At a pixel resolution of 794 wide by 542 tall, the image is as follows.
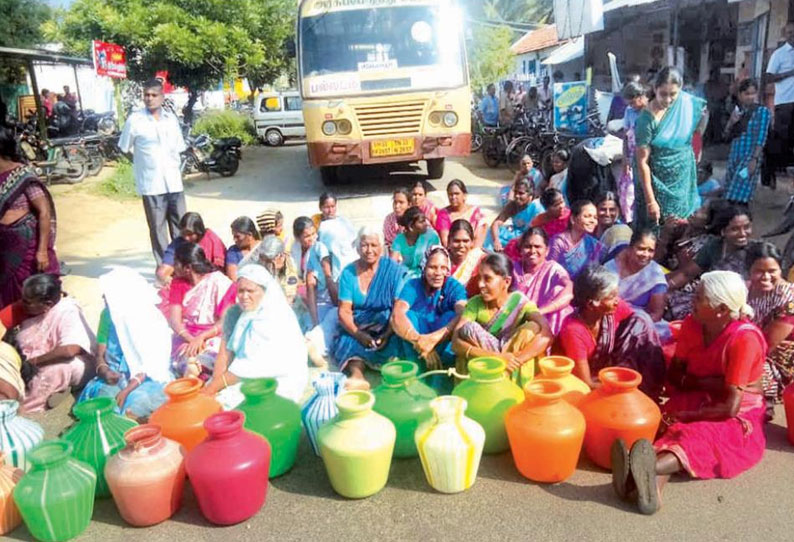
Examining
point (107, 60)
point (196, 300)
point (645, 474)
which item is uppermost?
point (107, 60)

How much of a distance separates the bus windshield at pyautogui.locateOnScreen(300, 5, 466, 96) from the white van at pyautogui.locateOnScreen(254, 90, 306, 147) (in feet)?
31.6

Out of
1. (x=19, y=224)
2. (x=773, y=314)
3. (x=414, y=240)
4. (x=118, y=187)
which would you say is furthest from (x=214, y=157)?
(x=773, y=314)

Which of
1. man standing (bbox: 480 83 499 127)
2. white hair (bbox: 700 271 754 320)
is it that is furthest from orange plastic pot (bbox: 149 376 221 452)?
man standing (bbox: 480 83 499 127)

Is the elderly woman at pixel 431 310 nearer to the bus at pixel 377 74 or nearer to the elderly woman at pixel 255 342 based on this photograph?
the elderly woman at pixel 255 342

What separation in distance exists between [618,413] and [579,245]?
1921mm

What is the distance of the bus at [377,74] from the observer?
9219 millimetres

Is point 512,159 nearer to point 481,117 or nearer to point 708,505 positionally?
point 481,117

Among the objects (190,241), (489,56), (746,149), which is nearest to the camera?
(190,241)

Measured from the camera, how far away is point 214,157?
13867mm

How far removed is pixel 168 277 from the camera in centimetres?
496

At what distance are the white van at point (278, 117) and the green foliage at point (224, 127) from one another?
1.53 ft

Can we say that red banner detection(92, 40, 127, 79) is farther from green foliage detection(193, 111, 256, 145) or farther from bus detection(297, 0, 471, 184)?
bus detection(297, 0, 471, 184)

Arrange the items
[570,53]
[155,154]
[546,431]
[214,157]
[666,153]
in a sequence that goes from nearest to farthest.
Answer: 1. [546,431]
2. [666,153]
3. [155,154]
4. [214,157]
5. [570,53]

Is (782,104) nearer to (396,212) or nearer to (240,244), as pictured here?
(396,212)
